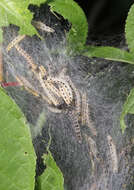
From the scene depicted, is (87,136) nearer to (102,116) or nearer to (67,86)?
(102,116)

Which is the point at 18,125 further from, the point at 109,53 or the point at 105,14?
the point at 105,14

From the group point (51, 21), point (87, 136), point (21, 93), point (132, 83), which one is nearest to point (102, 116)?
point (87, 136)

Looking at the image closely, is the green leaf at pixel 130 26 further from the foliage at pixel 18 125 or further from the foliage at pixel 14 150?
the foliage at pixel 14 150

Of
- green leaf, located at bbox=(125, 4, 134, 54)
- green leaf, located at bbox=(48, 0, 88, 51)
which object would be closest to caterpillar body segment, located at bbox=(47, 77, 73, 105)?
green leaf, located at bbox=(48, 0, 88, 51)

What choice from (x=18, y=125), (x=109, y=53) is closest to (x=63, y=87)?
(x=109, y=53)

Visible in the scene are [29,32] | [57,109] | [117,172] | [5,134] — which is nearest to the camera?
[5,134]
